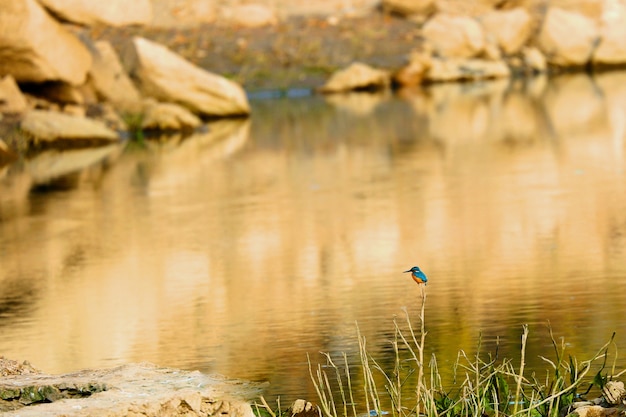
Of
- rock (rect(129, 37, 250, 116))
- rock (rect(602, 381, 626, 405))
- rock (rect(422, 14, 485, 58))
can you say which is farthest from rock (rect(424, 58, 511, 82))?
rock (rect(602, 381, 626, 405))

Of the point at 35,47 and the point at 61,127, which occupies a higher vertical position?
the point at 35,47

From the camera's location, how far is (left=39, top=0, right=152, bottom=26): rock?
2227cm

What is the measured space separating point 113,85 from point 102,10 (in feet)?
→ 5.39

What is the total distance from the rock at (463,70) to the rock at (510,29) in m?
1.25

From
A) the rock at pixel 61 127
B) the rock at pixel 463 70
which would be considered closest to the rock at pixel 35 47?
the rock at pixel 61 127

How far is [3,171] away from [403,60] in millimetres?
16034

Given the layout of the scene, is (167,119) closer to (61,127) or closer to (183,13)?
(61,127)

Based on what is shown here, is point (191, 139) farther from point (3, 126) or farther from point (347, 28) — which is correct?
point (347, 28)

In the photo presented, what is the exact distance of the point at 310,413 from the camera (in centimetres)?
546

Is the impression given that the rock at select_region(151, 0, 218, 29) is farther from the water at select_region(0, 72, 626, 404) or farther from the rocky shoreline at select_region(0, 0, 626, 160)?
the water at select_region(0, 72, 626, 404)

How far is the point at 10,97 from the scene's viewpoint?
819 inches

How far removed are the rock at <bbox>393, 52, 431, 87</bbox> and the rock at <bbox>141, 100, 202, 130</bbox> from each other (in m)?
9.41

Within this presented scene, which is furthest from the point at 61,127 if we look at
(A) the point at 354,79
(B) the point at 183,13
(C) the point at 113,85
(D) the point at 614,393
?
(B) the point at 183,13

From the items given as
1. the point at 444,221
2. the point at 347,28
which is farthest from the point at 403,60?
the point at 444,221
